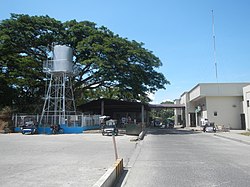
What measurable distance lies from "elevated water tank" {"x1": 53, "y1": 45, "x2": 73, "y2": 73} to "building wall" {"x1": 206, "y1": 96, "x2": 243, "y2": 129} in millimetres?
21229

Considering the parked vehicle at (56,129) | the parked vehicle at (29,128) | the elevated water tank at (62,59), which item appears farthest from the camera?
the elevated water tank at (62,59)

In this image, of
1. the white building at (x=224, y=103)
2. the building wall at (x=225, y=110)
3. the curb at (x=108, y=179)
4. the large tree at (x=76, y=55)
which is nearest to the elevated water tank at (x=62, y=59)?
the large tree at (x=76, y=55)

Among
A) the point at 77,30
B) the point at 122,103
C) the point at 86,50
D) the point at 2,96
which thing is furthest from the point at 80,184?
the point at 122,103

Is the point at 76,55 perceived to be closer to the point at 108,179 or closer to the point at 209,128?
the point at 209,128

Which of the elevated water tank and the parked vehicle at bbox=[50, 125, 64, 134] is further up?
the elevated water tank

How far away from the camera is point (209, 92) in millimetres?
40719

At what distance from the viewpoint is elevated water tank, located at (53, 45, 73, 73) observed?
3269 centimetres

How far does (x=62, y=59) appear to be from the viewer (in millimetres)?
32750

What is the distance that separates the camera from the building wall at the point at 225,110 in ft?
131

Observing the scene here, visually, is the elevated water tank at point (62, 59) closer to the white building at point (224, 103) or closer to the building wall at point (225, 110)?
the white building at point (224, 103)

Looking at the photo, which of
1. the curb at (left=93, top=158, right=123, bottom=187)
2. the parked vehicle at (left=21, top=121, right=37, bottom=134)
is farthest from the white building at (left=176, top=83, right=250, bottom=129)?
the curb at (left=93, top=158, right=123, bottom=187)

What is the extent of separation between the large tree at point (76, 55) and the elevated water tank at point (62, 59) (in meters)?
1.45

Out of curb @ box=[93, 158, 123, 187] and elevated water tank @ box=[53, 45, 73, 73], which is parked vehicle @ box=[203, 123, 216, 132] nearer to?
elevated water tank @ box=[53, 45, 73, 73]

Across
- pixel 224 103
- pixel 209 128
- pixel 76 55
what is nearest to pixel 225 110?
pixel 224 103
